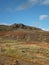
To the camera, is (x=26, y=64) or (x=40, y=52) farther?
→ (x=40, y=52)

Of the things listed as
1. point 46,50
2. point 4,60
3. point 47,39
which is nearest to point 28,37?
point 47,39

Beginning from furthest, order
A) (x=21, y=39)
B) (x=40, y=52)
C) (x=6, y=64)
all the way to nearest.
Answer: (x=21, y=39)
(x=40, y=52)
(x=6, y=64)

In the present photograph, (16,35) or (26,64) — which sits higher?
(16,35)

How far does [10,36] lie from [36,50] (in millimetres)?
25946

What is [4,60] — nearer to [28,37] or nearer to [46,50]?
[46,50]

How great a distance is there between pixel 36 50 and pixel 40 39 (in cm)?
2303

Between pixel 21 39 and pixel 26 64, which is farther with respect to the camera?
pixel 21 39

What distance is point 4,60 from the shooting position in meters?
27.3

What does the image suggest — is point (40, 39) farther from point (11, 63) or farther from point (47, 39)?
point (11, 63)

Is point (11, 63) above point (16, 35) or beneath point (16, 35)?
beneath

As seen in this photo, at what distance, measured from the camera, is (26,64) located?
2645cm

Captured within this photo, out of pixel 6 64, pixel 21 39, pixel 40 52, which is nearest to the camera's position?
pixel 6 64

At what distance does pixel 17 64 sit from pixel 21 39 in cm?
3777

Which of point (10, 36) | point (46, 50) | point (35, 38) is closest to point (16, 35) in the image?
point (10, 36)
